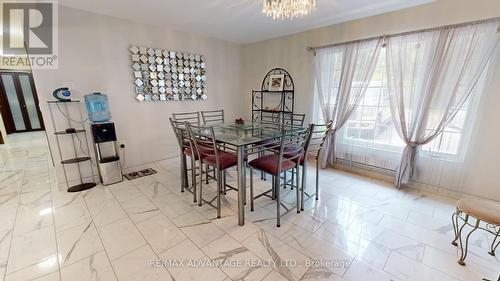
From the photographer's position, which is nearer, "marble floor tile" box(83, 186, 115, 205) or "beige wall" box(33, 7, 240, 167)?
"marble floor tile" box(83, 186, 115, 205)

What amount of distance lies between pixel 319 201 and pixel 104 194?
276 cm

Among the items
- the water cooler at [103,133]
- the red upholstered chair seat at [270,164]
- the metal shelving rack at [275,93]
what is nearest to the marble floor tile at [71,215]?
the water cooler at [103,133]

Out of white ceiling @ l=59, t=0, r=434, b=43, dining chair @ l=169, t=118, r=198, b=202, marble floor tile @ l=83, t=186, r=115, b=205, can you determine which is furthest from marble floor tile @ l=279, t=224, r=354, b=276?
white ceiling @ l=59, t=0, r=434, b=43

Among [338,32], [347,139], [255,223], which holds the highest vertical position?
[338,32]

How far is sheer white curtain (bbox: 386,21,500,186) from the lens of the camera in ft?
7.30

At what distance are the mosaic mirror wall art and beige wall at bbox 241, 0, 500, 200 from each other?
5.57 feet

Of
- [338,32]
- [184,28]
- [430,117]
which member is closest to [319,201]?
[430,117]

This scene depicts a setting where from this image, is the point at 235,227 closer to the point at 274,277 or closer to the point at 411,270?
the point at 274,277

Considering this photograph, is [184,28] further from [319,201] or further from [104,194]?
[319,201]

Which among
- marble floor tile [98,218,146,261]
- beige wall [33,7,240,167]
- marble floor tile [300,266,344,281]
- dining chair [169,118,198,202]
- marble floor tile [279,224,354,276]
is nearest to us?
marble floor tile [300,266,344,281]

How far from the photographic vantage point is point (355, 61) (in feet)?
10.0

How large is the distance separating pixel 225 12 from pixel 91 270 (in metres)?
3.16

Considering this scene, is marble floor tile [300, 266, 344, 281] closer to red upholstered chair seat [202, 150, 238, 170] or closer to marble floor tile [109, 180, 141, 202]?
red upholstered chair seat [202, 150, 238, 170]

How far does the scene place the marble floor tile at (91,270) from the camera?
1491 millimetres
